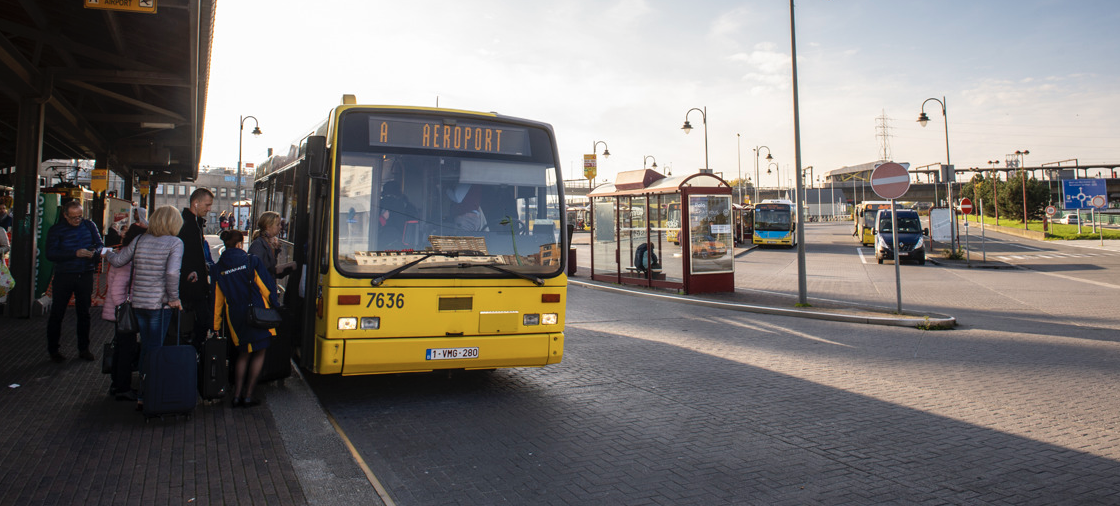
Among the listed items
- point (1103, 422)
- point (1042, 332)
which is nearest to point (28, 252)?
point (1103, 422)

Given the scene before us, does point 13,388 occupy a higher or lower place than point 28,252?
lower

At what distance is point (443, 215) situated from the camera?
6352 millimetres

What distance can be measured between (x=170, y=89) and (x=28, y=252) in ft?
17.5

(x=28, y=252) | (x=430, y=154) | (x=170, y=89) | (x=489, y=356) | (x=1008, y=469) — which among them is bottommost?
(x=1008, y=469)

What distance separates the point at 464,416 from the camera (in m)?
5.95

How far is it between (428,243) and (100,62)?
10526 mm

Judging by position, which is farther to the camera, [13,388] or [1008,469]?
[13,388]

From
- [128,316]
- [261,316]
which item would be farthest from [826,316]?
[128,316]

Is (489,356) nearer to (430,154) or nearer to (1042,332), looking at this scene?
(430,154)

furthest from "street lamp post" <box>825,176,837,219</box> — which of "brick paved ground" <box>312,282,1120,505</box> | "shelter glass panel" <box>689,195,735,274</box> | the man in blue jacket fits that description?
the man in blue jacket

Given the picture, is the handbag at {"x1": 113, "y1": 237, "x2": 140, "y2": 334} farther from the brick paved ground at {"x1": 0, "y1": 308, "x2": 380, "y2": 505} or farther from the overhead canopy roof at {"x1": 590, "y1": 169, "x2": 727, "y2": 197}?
the overhead canopy roof at {"x1": 590, "y1": 169, "x2": 727, "y2": 197}

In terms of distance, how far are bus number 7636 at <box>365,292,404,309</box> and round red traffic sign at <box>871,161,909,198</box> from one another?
32.1ft

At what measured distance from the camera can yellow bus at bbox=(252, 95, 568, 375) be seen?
6.08m

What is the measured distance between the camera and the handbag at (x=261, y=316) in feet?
19.4
